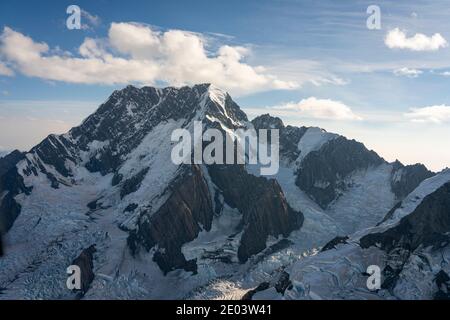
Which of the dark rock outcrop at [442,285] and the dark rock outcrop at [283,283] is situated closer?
the dark rock outcrop at [442,285]

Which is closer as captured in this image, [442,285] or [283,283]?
[442,285]

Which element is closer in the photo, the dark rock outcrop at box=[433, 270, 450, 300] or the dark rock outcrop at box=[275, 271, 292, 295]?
the dark rock outcrop at box=[433, 270, 450, 300]

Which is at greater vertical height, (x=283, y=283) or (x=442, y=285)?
(x=442, y=285)
